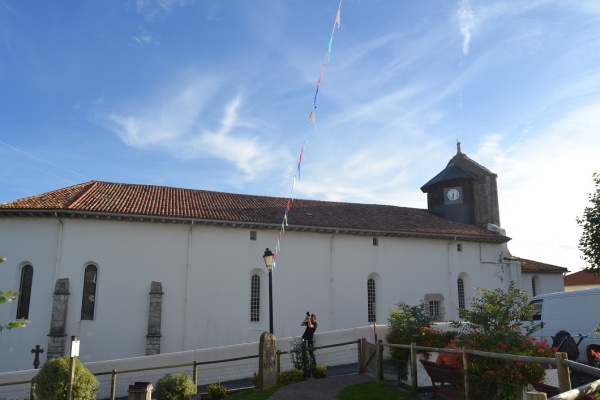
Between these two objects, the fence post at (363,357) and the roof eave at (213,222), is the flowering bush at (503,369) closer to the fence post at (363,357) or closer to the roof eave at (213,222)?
the fence post at (363,357)

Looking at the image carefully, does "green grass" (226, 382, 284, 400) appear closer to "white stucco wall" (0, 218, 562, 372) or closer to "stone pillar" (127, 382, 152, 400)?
"stone pillar" (127, 382, 152, 400)

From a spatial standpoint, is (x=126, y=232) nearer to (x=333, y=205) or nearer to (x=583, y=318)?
(x=333, y=205)

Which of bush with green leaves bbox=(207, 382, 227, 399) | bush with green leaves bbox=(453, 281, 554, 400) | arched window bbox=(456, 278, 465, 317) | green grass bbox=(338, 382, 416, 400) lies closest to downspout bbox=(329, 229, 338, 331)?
arched window bbox=(456, 278, 465, 317)

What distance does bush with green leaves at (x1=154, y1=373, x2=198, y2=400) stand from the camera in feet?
42.2

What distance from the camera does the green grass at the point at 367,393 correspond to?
10.8 meters

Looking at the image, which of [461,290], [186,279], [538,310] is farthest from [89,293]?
[461,290]

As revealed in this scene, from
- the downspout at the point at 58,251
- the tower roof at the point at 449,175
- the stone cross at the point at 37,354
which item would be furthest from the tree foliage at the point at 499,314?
the tower roof at the point at 449,175

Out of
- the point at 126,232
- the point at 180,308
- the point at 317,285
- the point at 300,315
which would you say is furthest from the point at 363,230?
the point at 126,232

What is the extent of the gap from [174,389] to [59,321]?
30.4 ft

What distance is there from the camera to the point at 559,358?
5.73m

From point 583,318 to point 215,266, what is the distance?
1463cm

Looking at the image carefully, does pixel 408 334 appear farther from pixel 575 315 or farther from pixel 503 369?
pixel 575 315

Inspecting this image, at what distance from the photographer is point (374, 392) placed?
11.3 meters

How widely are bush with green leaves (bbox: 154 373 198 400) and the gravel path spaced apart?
2.44 metres
